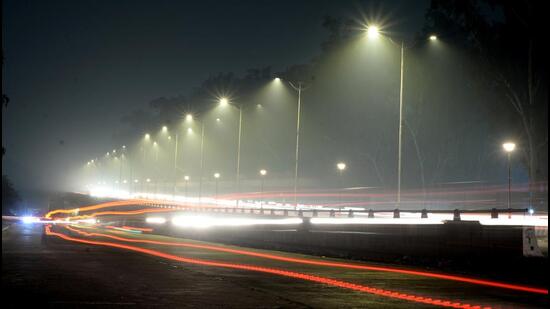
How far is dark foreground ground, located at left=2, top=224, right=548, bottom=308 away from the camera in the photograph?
12.4 m

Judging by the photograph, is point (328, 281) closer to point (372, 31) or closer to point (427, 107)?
point (372, 31)

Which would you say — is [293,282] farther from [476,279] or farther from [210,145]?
[210,145]

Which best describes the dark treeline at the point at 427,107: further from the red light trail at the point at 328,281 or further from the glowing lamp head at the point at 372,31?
the red light trail at the point at 328,281

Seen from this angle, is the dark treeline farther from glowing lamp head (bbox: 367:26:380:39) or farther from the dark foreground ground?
the dark foreground ground

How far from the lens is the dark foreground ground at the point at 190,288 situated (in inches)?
487

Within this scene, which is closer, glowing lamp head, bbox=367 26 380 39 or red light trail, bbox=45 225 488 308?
red light trail, bbox=45 225 488 308

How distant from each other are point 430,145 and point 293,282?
63520 millimetres

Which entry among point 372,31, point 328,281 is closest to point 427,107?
point 372,31

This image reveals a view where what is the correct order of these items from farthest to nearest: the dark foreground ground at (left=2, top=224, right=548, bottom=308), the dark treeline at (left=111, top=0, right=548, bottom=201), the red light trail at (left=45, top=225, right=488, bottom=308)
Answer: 1. the dark treeline at (left=111, top=0, right=548, bottom=201)
2. the red light trail at (left=45, top=225, right=488, bottom=308)
3. the dark foreground ground at (left=2, top=224, right=548, bottom=308)

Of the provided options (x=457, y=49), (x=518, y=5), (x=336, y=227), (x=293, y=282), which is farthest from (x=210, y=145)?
(x=293, y=282)

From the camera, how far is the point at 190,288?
14.7 metres

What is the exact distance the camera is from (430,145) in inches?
3073

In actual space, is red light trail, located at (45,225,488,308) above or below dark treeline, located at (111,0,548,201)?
below

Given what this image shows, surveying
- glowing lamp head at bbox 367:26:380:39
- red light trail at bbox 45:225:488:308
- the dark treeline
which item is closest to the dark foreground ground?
red light trail at bbox 45:225:488:308
